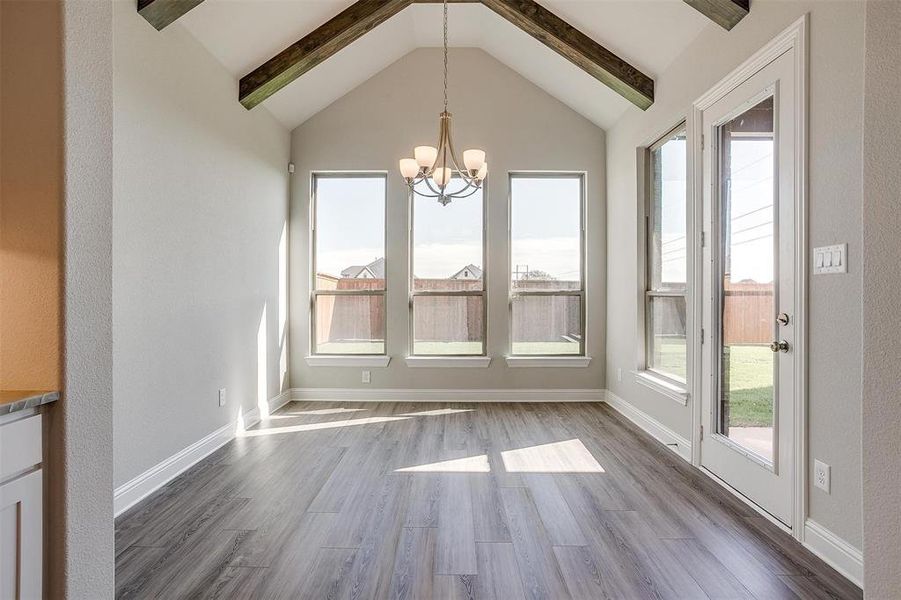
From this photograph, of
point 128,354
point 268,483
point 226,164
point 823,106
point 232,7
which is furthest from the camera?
point 226,164

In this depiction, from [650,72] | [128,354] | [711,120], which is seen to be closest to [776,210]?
[711,120]

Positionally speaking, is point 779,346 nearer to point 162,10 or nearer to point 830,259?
point 830,259

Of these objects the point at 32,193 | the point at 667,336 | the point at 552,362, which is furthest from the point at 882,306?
the point at 552,362

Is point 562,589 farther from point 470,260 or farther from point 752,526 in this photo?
point 470,260

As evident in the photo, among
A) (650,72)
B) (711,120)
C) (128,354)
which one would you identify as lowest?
(128,354)

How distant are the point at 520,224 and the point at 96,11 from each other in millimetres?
4134

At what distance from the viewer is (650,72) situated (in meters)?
3.79

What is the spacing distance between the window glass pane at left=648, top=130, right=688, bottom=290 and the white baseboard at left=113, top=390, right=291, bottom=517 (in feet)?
12.0

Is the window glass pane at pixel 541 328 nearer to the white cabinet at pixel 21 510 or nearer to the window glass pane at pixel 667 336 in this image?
the window glass pane at pixel 667 336

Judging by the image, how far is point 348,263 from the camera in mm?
5141

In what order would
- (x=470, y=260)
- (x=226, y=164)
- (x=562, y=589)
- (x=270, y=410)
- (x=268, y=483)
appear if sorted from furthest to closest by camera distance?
(x=470, y=260) → (x=270, y=410) → (x=226, y=164) → (x=268, y=483) → (x=562, y=589)

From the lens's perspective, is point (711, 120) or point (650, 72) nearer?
point (711, 120)

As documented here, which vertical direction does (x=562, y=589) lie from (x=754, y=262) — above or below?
below

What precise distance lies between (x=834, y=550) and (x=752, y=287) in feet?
4.25
